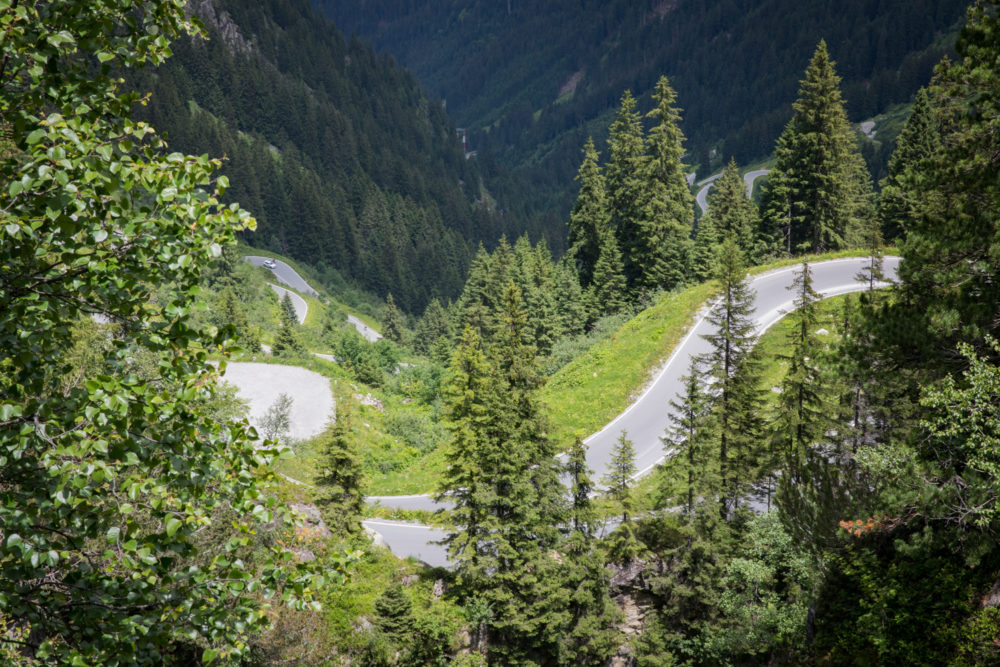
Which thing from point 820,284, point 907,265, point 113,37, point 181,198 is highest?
point 820,284

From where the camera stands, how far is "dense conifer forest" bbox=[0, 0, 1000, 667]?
4066mm

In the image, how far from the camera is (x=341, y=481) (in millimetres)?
19000

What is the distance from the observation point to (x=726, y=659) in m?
17.0

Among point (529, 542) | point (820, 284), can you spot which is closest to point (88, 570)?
point (529, 542)

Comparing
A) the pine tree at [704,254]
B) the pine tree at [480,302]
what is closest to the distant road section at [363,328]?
the pine tree at [480,302]

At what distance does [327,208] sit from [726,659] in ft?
429

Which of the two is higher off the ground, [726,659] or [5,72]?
[5,72]

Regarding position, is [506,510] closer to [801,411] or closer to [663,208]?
[801,411]

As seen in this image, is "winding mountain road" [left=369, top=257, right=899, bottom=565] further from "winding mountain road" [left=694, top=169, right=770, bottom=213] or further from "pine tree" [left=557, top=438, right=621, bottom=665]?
"winding mountain road" [left=694, top=169, right=770, bottom=213]

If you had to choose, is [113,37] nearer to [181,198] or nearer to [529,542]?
[181,198]

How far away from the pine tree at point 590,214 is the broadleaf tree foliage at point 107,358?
162 ft

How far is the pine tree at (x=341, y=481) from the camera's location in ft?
60.6

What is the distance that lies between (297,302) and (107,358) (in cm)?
9268

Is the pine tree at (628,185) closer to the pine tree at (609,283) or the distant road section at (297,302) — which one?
the pine tree at (609,283)
